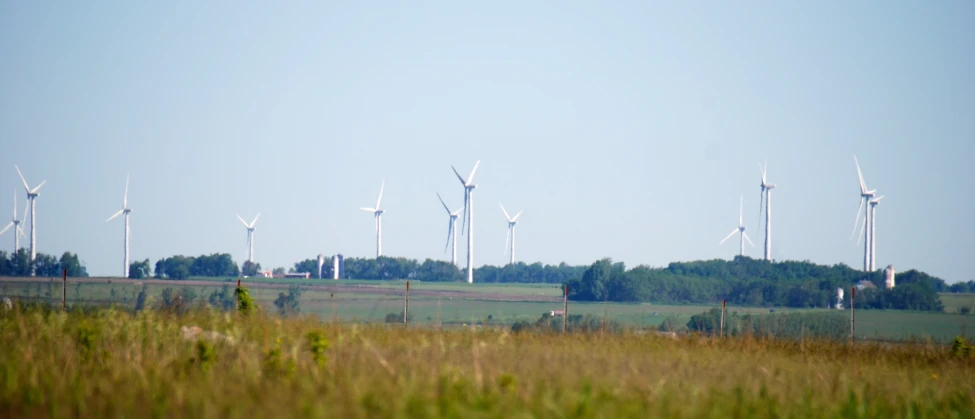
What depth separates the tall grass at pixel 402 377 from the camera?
1084 cm

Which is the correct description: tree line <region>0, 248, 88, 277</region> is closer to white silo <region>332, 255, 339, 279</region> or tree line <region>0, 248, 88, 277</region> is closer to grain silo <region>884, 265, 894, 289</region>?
white silo <region>332, 255, 339, 279</region>

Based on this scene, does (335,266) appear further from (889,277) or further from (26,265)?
(889,277)

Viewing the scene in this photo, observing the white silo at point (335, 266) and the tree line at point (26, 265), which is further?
the white silo at point (335, 266)

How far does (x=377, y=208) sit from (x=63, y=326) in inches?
4130

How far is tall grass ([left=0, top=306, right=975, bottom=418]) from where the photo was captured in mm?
10836

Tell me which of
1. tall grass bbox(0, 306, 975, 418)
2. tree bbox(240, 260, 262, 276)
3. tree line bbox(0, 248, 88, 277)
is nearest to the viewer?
tall grass bbox(0, 306, 975, 418)

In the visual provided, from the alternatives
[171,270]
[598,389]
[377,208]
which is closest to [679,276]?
[377,208]

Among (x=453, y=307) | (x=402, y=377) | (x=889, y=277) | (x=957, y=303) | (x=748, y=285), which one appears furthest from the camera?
(x=748, y=285)

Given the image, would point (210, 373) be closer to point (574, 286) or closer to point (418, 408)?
point (418, 408)

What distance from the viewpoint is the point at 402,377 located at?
40.0 feet

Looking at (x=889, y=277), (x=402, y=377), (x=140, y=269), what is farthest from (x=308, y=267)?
(x=402, y=377)

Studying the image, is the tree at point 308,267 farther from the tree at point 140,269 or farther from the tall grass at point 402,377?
the tall grass at point 402,377

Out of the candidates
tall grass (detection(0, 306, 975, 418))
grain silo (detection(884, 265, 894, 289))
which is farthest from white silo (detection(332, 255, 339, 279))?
tall grass (detection(0, 306, 975, 418))

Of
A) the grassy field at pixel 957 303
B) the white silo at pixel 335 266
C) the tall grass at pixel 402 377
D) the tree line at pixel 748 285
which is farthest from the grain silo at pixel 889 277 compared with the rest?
the tall grass at pixel 402 377
